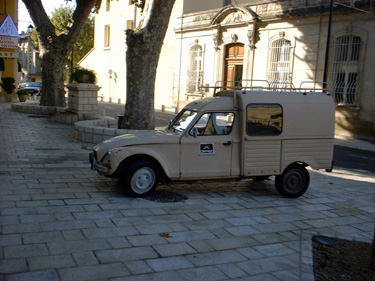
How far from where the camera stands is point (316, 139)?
766 centimetres

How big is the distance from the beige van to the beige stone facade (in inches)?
218

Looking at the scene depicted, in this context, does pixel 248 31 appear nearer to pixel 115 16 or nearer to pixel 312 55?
pixel 312 55

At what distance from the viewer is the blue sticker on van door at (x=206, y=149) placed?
711 centimetres

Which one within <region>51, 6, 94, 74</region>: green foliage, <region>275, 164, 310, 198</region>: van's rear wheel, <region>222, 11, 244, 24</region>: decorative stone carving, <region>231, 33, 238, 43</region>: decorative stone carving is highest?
<region>51, 6, 94, 74</region>: green foliage

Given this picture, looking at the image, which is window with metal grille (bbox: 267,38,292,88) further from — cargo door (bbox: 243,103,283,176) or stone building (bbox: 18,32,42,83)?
stone building (bbox: 18,32,42,83)

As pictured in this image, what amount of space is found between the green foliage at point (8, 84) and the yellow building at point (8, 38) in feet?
2.18

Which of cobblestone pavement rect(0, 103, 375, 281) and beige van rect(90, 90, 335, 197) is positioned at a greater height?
beige van rect(90, 90, 335, 197)

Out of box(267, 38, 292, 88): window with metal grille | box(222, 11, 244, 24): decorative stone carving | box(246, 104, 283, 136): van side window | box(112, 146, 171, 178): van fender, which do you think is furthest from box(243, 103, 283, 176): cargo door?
box(222, 11, 244, 24): decorative stone carving

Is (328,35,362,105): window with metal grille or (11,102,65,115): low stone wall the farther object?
(11,102,65,115): low stone wall

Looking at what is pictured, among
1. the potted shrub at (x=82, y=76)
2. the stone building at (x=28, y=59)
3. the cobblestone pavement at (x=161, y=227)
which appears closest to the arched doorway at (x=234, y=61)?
the potted shrub at (x=82, y=76)

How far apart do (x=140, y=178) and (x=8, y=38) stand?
77.3ft

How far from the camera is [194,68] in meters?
28.9

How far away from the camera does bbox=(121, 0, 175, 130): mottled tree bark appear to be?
1116 centimetres

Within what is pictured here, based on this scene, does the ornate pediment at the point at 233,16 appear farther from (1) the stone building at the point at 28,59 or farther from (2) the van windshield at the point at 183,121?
(1) the stone building at the point at 28,59
